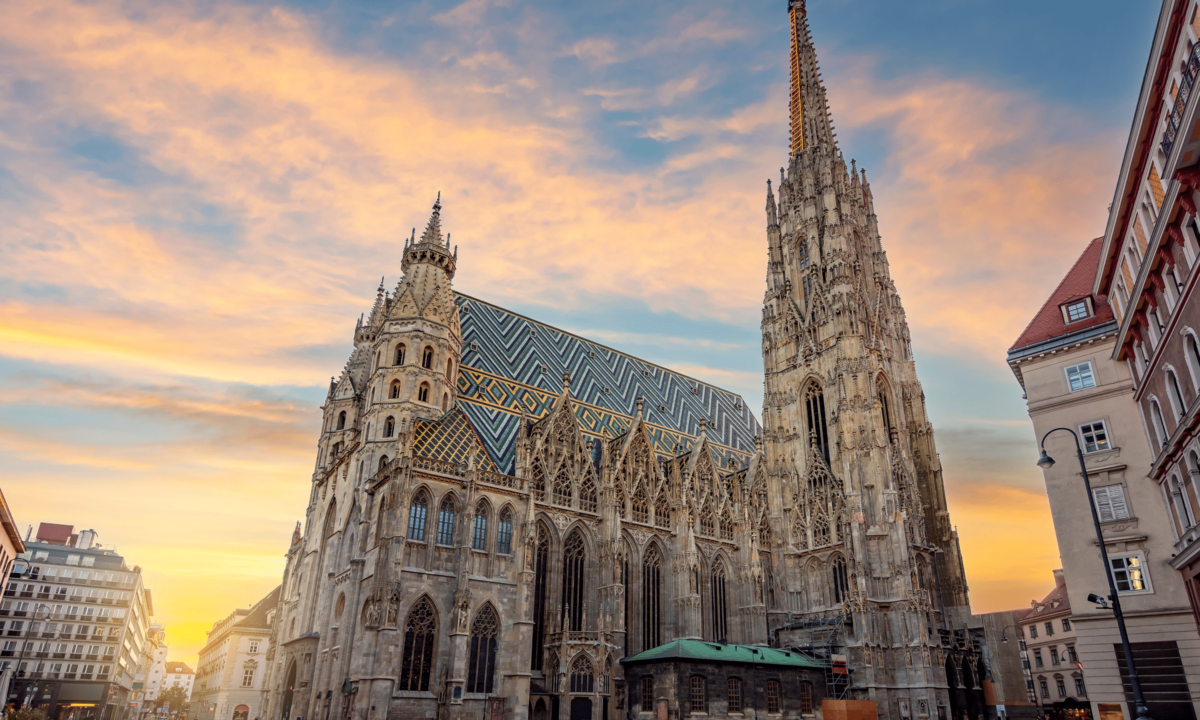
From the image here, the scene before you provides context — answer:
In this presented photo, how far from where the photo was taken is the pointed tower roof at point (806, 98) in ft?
213

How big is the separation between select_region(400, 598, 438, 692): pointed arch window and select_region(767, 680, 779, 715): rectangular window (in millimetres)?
18803

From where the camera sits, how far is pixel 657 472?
149 feet

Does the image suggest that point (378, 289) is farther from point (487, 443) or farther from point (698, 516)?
point (698, 516)

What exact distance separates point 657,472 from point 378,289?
82.6ft

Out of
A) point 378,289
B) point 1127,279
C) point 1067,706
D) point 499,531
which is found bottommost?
point 1067,706

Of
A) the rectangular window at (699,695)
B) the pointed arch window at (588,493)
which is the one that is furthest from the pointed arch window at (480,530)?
the rectangular window at (699,695)

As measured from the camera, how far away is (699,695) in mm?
36281

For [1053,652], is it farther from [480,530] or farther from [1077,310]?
[480,530]

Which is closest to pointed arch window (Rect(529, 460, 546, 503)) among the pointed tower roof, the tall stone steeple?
the tall stone steeple

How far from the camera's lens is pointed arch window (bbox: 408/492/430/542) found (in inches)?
1348

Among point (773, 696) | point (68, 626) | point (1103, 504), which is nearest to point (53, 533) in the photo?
point (68, 626)

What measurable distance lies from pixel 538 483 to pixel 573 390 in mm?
13163

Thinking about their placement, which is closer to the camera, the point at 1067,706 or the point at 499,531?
the point at 499,531

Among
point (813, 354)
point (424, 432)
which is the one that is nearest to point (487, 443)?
point (424, 432)
